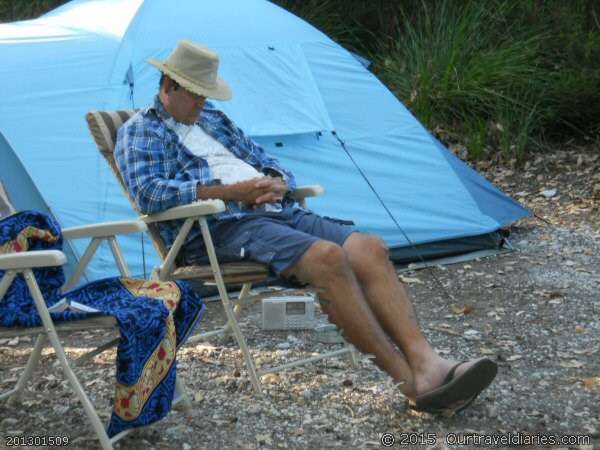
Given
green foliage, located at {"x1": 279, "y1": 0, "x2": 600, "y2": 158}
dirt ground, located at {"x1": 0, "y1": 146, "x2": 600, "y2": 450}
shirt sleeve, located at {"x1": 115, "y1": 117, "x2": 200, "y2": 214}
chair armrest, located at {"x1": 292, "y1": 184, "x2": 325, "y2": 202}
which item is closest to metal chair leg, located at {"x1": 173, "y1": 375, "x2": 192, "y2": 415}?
dirt ground, located at {"x1": 0, "y1": 146, "x2": 600, "y2": 450}

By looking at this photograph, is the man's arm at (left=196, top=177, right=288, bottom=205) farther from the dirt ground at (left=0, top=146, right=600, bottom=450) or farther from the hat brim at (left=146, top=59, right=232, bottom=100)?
the dirt ground at (left=0, top=146, right=600, bottom=450)

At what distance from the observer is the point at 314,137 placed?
211 inches

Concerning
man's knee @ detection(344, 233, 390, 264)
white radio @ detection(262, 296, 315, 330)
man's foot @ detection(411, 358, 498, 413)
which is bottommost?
white radio @ detection(262, 296, 315, 330)

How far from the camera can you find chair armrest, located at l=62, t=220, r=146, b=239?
3412 millimetres

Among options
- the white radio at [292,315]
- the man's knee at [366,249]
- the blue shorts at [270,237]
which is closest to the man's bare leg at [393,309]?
the man's knee at [366,249]

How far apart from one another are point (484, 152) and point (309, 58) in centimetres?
256

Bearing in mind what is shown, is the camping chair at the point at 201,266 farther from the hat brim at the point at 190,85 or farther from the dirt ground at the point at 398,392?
the hat brim at the point at 190,85

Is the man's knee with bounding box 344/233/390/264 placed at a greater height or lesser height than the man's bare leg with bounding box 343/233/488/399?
greater

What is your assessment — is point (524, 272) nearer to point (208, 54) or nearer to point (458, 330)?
point (458, 330)

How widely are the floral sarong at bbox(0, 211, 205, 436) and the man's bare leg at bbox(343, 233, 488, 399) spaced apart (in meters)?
0.57

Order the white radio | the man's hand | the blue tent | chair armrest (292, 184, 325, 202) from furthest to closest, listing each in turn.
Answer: the blue tent → the white radio → chair armrest (292, 184, 325, 202) → the man's hand

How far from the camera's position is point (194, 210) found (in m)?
3.50

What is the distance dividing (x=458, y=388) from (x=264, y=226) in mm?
910

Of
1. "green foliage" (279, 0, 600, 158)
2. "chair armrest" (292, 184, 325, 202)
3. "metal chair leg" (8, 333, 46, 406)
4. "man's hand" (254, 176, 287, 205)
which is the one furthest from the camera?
"green foliage" (279, 0, 600, 158)
